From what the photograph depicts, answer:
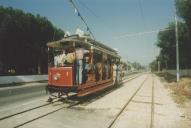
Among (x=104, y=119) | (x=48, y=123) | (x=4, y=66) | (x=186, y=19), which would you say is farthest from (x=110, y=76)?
(x=4, y=66)

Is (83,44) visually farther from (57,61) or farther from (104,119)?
(104,119)

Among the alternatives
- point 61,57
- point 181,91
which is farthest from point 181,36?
point 61,57

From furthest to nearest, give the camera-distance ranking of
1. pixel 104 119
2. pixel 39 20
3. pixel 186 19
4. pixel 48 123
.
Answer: pixel 39 20
pixel 186 19
pixel 104 119
pixel 48 123

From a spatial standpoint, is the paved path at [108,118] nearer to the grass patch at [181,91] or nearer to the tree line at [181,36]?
the grass patch at [181,91]

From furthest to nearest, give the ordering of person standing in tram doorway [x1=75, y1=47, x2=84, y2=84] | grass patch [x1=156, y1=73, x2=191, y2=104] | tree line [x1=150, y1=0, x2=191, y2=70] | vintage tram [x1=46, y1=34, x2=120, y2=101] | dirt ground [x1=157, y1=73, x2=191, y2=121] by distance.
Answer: tree line [x1=150, y1=0, x2=191, y2=70]
grass patch [x1=156, y1=73, x2=191, y2=104]
person standing in tram doorway [x1=75, y1=47, x2=84, y2=84]
vintage tram [x1=46, y1=34, x2=120, y2=101]
dirt ground [x1=157, y1=73, x2=191, y2=121]

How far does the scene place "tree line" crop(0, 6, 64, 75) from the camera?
37.7 metres

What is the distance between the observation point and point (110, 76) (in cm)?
1897

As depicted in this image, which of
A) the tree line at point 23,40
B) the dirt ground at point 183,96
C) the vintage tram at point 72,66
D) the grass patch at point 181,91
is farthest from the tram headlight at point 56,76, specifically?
the tree line at point 23,40

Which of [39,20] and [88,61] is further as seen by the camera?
[39,20]

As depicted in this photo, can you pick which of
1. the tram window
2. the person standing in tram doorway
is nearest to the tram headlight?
the tram window

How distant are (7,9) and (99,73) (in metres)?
32.0

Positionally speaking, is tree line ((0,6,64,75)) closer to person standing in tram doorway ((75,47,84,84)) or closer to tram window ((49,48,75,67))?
tram window ((49,48,75,67))

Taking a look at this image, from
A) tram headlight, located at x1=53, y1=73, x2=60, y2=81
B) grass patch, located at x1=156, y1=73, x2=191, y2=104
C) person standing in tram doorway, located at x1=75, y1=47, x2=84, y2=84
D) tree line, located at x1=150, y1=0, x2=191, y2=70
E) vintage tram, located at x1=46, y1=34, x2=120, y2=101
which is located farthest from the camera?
tree line, located at x1=150, y1=0, x2=191, y2=70

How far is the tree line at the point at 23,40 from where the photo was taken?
37656mm
